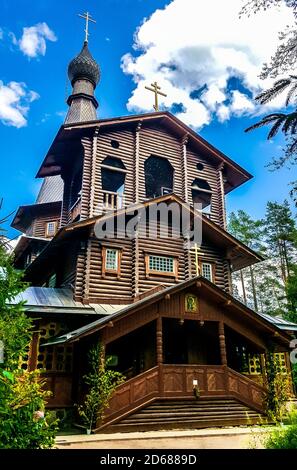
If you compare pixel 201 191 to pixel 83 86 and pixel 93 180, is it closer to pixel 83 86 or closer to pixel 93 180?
pixel 93 180

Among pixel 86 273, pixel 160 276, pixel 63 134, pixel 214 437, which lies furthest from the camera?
pixel 63 134

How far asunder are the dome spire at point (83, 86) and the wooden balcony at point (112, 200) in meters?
11.9

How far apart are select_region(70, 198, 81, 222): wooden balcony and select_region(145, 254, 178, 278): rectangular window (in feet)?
12.2

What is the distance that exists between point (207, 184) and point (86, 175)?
6831 mm

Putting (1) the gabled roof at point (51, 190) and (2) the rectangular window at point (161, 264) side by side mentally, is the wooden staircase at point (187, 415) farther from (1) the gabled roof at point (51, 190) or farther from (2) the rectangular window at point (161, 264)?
(1) the gabled roof at point (51, 190)

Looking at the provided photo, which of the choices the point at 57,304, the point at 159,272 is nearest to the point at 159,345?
the point at 57,304

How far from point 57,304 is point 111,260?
3.17 metres

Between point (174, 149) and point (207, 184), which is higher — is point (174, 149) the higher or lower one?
the higher one

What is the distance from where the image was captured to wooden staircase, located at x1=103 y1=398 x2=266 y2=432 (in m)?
11.2

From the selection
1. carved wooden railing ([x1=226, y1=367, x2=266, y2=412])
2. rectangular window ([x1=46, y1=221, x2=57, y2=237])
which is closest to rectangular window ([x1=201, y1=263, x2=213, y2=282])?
carved wooden railing ([x1=226, y1=367, x2=266, y2=412])

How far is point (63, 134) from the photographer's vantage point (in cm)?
1758

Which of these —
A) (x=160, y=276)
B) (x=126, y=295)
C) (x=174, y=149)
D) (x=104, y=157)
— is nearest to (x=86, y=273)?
(x=126, y=295)

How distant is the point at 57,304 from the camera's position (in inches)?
531

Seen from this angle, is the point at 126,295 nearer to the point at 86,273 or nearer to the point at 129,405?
the point at 86,273
